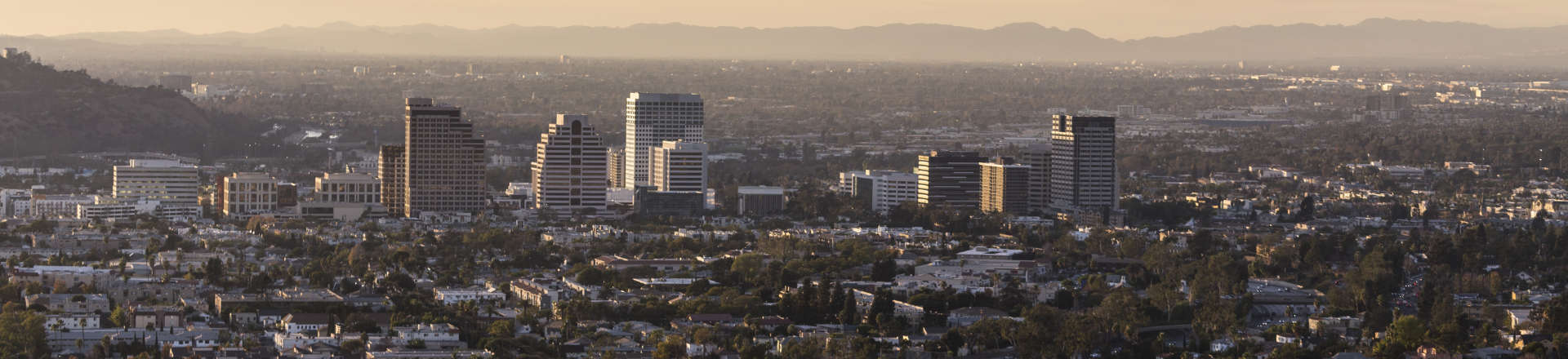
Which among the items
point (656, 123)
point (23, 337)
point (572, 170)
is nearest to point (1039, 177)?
point (572, 170)

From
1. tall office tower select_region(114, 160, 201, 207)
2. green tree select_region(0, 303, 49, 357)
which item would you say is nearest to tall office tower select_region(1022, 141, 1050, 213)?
tall office tower select_region(114, 160, 201, 207)

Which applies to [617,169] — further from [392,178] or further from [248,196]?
[248,196]

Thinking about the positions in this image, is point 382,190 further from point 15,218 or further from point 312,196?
point 15,218

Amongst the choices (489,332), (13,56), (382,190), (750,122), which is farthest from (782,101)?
(489,332)

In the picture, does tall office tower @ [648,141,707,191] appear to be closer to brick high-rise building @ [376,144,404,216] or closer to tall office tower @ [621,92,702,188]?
tall office tower @ [621,92,702,188]

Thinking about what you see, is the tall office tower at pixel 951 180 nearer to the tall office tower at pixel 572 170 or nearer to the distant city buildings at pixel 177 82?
the tall office tower at pixel 572 170

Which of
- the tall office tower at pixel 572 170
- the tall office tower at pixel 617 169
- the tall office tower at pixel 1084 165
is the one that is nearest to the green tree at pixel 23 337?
the tall office tower at pixel 572 170
